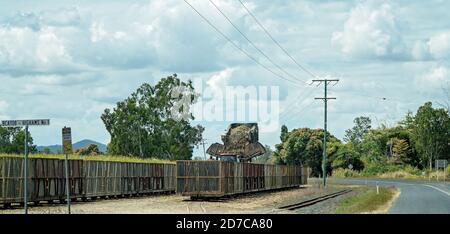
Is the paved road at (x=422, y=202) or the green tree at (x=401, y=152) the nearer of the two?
the paved road at (x=422, y=202)

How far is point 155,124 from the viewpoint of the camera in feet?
335

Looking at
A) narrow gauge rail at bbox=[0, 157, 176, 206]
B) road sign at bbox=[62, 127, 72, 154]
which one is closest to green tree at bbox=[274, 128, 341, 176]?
narrow gauge rail at bbox=[0, 157, 176, 206]

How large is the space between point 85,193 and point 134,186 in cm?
936

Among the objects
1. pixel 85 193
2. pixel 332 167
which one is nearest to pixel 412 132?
pixel 332 167

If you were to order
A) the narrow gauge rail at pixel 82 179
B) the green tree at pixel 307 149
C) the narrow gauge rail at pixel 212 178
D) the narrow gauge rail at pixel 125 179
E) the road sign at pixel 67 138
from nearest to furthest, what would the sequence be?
the road sign at pixel 67 138, the narrow gauge rail at pixel 82 179, the narrow gauge rail at pixel 125 179, the narrow gauge rail at pixel 212 178, the green tree at pixel 307 149

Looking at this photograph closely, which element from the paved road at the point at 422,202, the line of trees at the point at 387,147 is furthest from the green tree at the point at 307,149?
the paved road at the point at 422,202

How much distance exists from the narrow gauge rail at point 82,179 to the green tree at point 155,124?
114 ft

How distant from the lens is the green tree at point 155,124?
101m

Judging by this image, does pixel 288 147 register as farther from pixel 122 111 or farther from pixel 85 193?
pixel 85 193

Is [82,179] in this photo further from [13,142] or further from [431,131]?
[431,131]

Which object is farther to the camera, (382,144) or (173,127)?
(382,144)

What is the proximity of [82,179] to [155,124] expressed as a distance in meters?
54.1

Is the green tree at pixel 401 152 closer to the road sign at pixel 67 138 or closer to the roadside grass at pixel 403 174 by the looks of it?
the roadside grass at pixel 403 174
